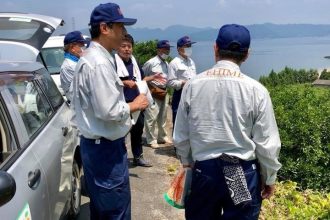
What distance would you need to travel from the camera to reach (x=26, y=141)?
2.75 metres

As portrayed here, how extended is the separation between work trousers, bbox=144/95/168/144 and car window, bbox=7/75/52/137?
318cm

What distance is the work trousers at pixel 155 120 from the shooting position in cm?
696

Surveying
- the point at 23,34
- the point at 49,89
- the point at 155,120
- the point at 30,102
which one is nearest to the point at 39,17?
the point at 23,34

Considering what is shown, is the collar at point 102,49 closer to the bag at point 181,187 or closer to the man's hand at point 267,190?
the bag at point 181,187

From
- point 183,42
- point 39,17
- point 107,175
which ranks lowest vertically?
point 107,175

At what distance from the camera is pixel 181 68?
6461 millimetres

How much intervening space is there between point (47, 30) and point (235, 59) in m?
3.29

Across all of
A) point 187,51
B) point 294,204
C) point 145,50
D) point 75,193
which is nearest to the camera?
point 75,193

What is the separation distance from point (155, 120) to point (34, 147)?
4372 mm

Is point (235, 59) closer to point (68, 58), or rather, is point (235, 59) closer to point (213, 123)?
point (213, 123)

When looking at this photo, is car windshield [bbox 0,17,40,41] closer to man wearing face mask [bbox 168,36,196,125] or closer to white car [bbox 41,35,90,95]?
man wearing face mask [bbox 168,36,196,125]

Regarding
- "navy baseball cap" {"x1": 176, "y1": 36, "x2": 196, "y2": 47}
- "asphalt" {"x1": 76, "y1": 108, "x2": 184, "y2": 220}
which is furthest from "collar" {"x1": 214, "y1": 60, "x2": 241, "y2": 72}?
"navy baseball cap" {"x1": 176, "y1": 36, "x2": 196, "y2": 47}

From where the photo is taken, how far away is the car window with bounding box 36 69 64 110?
4.00 metres

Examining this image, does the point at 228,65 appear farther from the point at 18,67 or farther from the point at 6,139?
the point at 18,67
